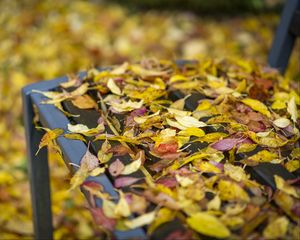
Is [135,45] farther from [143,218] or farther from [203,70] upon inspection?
[143,218]

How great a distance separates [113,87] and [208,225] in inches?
22.9

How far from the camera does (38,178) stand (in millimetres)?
1318

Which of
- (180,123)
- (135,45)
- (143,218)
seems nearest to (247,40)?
(135,45)

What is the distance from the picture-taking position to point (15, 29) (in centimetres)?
301

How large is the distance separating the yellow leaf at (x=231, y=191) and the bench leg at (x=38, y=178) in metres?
0.68

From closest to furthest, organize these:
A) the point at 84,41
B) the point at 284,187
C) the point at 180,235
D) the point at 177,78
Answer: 1. the point at 180,235
2. the point at 284,187
3. the point at 177,78
4. the point at 84,41

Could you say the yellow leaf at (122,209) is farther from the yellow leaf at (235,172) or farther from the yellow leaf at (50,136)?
the yellow leaf at (50,136)

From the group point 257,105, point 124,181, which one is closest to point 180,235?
point 124,181

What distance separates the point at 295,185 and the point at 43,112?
2.08 feet

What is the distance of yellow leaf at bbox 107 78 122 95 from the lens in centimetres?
113

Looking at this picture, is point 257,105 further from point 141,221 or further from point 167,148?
point 141,221

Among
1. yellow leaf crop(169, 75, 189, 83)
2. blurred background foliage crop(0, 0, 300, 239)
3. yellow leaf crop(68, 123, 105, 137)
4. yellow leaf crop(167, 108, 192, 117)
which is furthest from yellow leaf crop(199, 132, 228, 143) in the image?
blurred background foliage crop(0, 0, 300, 239)

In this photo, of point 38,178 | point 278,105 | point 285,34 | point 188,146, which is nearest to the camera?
point 188,146

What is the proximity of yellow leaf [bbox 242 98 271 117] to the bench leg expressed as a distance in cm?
60
